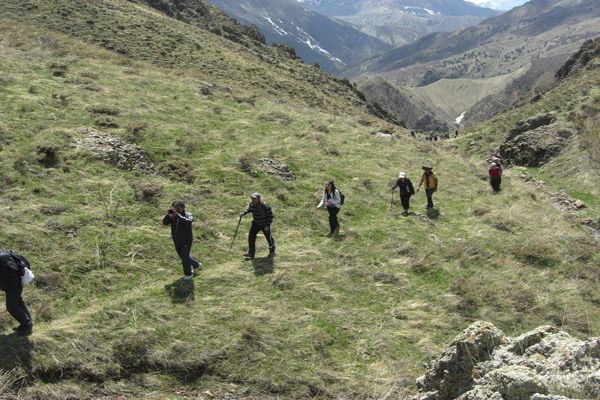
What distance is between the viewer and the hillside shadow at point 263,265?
1327 cm

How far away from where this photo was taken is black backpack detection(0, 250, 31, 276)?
30.1 feet

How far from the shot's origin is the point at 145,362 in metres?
9.48

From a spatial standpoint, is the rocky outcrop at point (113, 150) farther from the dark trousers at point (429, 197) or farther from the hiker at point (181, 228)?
the dark trousers at point (429, 197)

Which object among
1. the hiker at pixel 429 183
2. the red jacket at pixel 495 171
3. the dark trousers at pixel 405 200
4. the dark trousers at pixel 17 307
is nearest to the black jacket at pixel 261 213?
the dark trousers at pixel 17 307

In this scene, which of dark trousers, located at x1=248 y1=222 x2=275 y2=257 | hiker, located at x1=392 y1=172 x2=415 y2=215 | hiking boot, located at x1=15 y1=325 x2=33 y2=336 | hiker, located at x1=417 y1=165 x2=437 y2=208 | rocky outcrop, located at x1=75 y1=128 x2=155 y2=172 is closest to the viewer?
hiking boot, located at x1=15 y1=325 x2=33 y2=336

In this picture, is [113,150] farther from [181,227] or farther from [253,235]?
[181,227]

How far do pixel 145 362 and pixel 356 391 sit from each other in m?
4.01

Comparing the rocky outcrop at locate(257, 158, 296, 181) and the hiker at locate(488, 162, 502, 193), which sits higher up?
the hiker at locate(488, 162, 502, 193)

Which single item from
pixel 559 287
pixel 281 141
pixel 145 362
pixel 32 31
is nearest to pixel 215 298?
pixel 145 362

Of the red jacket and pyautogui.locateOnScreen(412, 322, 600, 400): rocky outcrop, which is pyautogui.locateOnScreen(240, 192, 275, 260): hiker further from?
the red jacket

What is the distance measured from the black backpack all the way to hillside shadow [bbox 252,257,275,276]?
5.58 meters

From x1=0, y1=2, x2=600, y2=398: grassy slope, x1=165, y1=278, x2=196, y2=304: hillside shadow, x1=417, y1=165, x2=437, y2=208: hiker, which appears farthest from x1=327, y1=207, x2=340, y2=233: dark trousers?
x1=165, y1=278, x2=196, y2=304: hillside shadow

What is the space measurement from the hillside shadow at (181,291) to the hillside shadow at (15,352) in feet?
10.1

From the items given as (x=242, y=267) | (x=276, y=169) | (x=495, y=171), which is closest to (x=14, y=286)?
(x=242, y=267)
